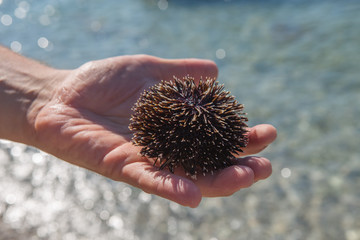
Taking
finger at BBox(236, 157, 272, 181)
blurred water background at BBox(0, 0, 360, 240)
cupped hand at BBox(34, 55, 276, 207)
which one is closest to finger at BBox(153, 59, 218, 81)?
cupped hand at BBox(34, 55, 276, 207)

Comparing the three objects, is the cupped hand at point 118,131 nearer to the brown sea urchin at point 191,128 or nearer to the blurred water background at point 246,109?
the brown sea urchin at point 191,128

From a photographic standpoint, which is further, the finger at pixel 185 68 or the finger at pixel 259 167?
the finger at pixel 185 68

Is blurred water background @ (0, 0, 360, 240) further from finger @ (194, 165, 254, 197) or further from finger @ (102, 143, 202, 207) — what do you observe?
finger @ (194, 165, 254, 197)

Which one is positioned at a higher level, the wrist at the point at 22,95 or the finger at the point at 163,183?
the finger at the point at 163,183

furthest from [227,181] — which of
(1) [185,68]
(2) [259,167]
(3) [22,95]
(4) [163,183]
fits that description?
(3) [22,95]

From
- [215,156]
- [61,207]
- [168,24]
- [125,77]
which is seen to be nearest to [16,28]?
[168,24]

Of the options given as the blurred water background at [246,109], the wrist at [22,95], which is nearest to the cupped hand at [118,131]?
the wrist at [22,95]
